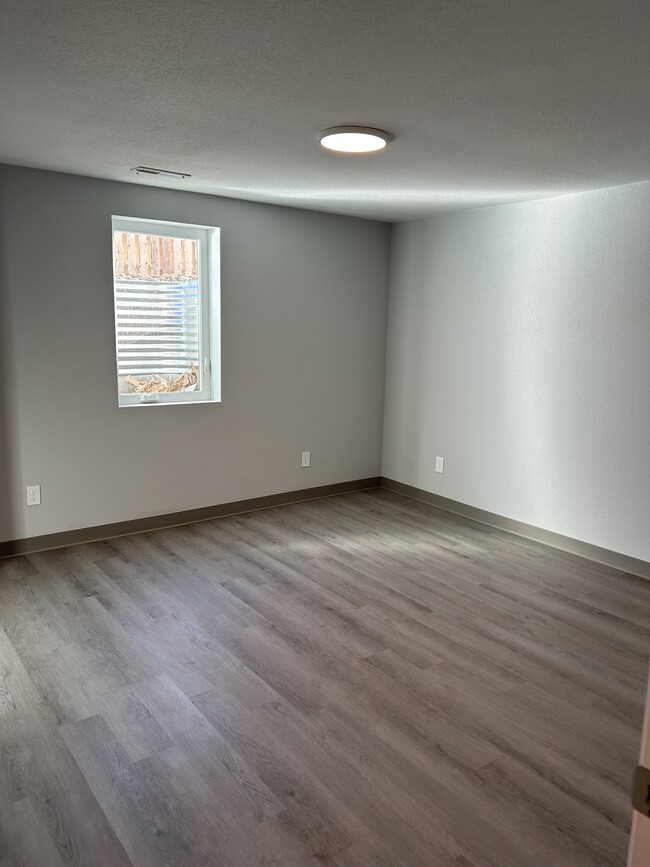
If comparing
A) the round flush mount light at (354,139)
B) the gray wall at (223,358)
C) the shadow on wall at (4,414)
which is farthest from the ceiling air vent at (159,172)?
the round flush mount light at (354,139)

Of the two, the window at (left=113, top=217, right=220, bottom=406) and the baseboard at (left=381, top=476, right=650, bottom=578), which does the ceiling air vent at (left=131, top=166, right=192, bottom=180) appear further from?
the baseboard at (left=381, top=476, right=650, bottom=578)

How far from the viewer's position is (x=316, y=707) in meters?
2.41

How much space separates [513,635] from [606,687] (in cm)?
49

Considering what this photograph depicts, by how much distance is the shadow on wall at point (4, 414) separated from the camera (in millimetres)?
3576

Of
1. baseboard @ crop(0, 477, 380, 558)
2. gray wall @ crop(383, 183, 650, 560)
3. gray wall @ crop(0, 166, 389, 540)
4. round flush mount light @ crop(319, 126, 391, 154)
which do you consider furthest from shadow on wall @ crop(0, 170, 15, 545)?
gray wall @ crop(383, 183, 650, 560)

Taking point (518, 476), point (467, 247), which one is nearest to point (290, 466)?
point (518, 476)

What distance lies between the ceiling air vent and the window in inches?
19.4

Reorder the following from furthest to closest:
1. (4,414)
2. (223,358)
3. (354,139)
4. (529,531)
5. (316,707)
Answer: (223,358)
(529,531)
(4,414)
(354,139)
(316,707)

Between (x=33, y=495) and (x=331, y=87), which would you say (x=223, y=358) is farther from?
(x=331, y=87)

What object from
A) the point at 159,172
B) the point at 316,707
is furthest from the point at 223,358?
the point at 316,707

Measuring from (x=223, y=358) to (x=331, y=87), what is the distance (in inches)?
101

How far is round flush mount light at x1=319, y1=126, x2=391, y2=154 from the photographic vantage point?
2.59 metres

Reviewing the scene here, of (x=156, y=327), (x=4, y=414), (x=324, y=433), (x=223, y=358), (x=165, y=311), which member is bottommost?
(x=324, y=433)

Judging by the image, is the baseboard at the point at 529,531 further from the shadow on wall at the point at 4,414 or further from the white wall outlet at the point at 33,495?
the shadow on wall at the point at 4,414
